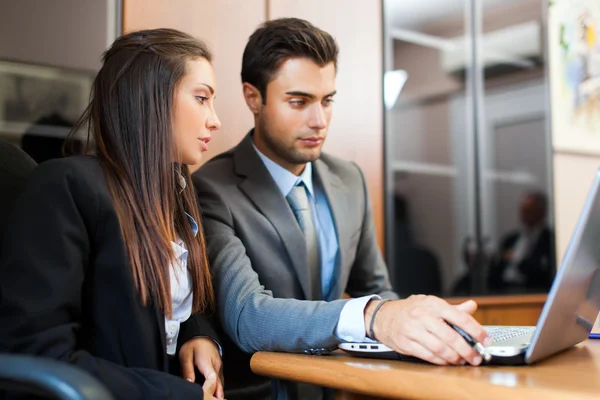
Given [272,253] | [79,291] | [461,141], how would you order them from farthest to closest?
1. [461,141]
2. [272,253]
3. [79,291]

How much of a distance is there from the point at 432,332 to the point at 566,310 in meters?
0.22

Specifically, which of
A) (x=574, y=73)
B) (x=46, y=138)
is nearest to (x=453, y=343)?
(x=46, y=138)

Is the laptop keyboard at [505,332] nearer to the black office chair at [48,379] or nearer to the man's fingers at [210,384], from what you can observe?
the man's fingers at [210,384]

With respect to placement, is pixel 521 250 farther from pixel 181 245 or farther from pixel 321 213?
pixel 181 245

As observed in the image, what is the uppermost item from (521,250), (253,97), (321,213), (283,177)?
(253,97)

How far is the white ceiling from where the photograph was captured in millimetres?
5086

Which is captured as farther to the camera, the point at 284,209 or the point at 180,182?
the point at 284,209

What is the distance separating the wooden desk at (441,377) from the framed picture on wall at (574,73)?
9.39ft

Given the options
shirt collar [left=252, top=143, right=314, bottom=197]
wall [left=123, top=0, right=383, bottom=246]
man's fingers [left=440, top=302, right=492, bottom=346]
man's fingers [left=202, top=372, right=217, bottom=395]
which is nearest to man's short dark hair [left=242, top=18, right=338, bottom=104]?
shirt collar [left=252, top=143, right=314, bottom=197]

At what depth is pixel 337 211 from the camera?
2.05m

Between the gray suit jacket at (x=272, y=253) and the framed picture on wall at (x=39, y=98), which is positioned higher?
the framed picture on wall at (x=39, y=98)

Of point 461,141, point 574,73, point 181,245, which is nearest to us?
point 181,245

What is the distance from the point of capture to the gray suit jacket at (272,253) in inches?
51.5

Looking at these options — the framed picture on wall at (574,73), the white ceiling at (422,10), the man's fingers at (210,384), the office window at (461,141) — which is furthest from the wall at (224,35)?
the white ceiling at (422,10)
